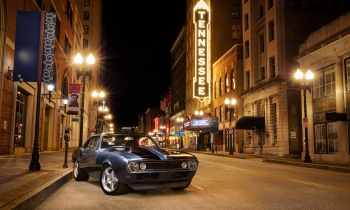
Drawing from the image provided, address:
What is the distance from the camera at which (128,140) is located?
10438mm

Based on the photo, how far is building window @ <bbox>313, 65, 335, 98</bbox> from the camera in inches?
1032

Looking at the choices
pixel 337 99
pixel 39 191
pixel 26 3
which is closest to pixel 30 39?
pixel 39 191

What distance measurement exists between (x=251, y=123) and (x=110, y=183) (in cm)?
3017

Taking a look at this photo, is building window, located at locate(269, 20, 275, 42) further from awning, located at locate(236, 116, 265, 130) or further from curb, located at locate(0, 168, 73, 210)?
curb, located at locate(0, 168, 73, 210)

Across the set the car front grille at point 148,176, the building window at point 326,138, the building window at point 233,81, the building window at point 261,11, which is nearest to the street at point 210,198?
the car front grille at point 148,176

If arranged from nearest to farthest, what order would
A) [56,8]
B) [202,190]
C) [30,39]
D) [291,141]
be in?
1. [202,190]
2. [30,39]
3. [291,141]
4. [56,8]

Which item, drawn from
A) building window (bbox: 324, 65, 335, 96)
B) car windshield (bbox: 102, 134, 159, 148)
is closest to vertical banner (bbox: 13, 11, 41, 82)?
car windshield (bbox: 102, 134, 159, 148)

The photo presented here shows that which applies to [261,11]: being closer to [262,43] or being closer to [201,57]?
[262,43]

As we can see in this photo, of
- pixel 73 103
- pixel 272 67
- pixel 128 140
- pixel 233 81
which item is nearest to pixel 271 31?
pixel 272 67

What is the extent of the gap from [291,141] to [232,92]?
570 inches

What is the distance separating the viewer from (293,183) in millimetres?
11734

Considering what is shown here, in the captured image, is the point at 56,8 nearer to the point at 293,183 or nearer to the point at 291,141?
the point at 291,141

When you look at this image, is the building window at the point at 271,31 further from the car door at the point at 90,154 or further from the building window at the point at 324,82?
the car door at the point at 90,154

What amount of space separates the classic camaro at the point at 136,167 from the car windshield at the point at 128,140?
0.09 feet
